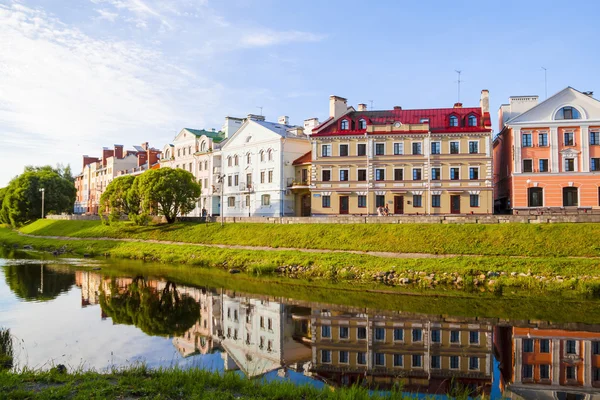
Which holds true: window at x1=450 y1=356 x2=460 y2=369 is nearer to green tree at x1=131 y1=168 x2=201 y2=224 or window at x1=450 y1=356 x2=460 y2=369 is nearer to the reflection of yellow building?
the reflection of yellow building

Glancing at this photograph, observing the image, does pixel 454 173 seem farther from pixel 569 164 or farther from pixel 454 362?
pixel 454 362

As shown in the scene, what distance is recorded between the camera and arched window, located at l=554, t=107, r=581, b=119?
155 feet

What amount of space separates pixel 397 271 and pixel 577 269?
10.8m

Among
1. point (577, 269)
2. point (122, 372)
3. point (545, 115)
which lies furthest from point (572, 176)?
point (122, 372)

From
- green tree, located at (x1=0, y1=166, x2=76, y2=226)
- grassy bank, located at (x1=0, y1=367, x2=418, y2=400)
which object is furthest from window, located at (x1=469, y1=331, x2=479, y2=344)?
green tree, located at (x1=0, y1=166, x2=76, y2=226)

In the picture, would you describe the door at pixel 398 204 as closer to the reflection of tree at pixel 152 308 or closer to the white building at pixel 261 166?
the white building at pixel 261 166

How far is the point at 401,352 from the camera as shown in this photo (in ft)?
59.5

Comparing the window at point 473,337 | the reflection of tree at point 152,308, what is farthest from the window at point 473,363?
the reflection of tree at point 152,308

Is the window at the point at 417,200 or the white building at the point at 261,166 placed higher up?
the white building at the point at 261,166

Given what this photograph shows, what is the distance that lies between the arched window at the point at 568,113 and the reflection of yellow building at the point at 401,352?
3419 cm

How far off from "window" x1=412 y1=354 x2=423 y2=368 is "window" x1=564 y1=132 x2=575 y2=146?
1512 inches

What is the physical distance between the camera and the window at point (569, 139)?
47.2 metres

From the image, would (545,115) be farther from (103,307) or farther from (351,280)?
(103,307)

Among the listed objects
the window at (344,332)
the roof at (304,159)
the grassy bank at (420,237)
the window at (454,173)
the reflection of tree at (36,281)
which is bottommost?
the window at (344,332)
